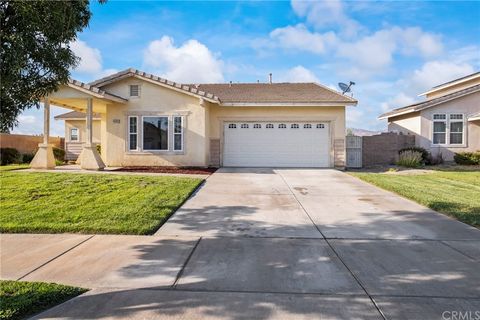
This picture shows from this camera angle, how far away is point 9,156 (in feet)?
67.9

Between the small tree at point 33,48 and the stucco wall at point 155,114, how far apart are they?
1212cm

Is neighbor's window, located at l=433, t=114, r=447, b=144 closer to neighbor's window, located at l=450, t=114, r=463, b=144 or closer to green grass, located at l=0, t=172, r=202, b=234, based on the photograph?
neighbor's window, located at l=450, t=114, r=463, b=144

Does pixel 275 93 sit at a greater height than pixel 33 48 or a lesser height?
greater

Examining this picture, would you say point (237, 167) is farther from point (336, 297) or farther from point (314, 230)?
point (336, 297)

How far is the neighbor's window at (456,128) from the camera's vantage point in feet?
69.8

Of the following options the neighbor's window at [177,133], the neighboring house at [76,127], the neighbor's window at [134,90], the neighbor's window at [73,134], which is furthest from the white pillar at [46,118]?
the neighbor's window at [73,134]

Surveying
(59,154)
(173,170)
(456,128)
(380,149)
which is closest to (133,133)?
(173,170)

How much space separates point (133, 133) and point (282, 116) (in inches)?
292

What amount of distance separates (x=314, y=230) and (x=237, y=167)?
11750 millimetres

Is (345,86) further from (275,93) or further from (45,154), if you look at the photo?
(45,154)

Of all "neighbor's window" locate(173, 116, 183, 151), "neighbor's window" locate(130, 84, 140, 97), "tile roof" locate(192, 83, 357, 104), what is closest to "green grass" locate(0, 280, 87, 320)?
"neighbor's window" locate(173, 116, 183, 151)

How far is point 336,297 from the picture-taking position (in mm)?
4078

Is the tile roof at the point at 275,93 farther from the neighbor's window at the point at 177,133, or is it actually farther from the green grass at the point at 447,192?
the green grass at the point at 447,192

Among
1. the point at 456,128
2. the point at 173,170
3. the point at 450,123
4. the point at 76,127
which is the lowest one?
the point at 173,170
